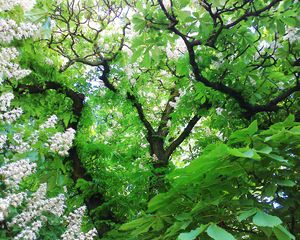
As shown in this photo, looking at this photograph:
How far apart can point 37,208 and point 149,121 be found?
476 centimetres

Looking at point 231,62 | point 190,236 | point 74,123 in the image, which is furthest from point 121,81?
point 190,236

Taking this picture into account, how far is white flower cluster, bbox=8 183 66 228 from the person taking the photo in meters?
2.51

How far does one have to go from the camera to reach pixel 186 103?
528 centimetres

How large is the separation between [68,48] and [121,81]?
1.09m

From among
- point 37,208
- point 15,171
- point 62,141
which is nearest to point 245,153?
point 62,141

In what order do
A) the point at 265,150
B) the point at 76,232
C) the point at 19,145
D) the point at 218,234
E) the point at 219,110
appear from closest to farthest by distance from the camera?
1. the point at 218,234
2. the point at 265,150
3. the point at 76,232
4. the point at 19,145
5. the point at 219,110

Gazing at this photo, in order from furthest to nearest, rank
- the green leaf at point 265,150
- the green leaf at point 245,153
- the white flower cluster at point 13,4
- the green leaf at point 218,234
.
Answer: the white flower cluster at point 13,4, the green leaf at point 265,150, the green leaf at point 245,153, the green leaf at point 218,234

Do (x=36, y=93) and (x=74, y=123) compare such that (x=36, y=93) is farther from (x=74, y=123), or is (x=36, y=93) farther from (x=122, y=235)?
(x=122, y=235)

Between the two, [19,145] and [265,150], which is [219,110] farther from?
[265,150]

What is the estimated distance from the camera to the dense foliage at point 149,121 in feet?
7.16

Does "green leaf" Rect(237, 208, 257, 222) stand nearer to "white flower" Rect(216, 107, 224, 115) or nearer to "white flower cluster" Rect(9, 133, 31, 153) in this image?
"white flower cluster" Rect(9, 133, 31, 153)

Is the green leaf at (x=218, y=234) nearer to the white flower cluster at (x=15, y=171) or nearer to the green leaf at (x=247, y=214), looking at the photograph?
the green leaf at (x=247, y=214)

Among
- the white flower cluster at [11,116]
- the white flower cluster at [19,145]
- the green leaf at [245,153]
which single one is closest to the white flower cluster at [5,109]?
the white flower cluster at [11,116]

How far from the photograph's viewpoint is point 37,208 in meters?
2.65
